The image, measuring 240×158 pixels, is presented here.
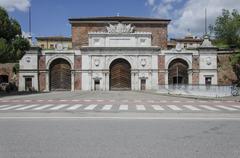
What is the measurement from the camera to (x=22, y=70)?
6178 cm

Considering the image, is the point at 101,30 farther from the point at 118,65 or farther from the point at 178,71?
the point at 178,71

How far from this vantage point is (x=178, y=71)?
64125 mm

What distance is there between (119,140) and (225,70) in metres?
57.8

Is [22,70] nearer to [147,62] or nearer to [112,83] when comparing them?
[112,83]

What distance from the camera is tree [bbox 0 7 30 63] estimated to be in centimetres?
4194

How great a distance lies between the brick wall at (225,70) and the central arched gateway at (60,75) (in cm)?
2489

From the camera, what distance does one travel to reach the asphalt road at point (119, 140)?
7.96 metres

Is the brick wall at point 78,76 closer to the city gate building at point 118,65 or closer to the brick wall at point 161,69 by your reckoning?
the city gate building at point 118,65

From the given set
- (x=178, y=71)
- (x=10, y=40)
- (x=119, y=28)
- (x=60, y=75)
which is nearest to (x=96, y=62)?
(x=60, y=75)

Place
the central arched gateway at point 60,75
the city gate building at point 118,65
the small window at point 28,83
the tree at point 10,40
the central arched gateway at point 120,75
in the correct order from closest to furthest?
the tree at point 10,40 → the small window at point 28,83 → the city gate building at point 118,65 → the central arched gateway at point 60,75 → the central arched gateway at point 120,75

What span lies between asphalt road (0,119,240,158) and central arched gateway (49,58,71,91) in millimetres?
49998

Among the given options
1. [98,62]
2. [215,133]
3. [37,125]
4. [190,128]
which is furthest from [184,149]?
[98,62]

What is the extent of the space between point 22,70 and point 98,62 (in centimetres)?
1217

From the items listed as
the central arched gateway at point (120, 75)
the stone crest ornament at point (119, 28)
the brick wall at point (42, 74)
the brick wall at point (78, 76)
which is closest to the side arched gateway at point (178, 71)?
the central arched gateway at point (120, 75)
